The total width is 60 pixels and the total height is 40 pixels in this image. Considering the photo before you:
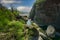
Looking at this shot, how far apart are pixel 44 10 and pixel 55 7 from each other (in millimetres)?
580

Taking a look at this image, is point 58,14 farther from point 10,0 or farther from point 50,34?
point 10,0

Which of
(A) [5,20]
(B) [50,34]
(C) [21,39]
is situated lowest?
(B) [50,34]

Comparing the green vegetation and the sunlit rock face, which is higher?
the green vegetation

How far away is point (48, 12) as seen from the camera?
10.3 m

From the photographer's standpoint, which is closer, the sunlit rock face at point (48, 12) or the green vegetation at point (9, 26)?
the green vegetation at point (9, 26)

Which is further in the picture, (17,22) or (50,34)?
(50,34)

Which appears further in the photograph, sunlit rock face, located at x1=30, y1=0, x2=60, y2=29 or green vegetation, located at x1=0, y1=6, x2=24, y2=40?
sunlit rock face, located at x1=30, y1=0, x2=60, y2=29

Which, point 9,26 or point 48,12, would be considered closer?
point 9,26

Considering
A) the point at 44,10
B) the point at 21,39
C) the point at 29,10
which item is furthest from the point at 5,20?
the point at 44,10

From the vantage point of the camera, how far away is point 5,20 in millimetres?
7172

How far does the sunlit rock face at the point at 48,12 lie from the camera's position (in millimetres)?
9852

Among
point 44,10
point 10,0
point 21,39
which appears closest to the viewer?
point 21,39

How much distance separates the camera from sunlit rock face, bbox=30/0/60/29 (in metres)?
9.85

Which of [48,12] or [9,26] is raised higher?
[9,26]
